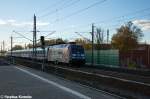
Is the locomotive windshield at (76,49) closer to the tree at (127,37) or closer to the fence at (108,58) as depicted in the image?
the fence at (108,58)

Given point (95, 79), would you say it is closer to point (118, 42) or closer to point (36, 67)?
point (36, 67)

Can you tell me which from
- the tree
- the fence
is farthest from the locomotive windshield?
the tree

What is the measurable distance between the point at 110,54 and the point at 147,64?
777 cm

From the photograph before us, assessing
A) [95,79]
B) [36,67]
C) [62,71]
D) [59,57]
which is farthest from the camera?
[59,57]

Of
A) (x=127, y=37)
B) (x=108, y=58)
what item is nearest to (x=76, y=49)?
(x=108, y=58)

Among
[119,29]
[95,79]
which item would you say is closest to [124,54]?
[95,79]

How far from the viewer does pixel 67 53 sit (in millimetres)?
50094

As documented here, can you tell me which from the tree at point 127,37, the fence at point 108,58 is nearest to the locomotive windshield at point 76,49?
the fence at point 108,58

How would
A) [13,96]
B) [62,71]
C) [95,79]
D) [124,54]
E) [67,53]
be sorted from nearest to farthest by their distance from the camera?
[13,96], [95,79], [62,71], [67,53], [124,54]

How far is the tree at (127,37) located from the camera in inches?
4022

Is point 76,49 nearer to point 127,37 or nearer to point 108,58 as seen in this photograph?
point 108,58

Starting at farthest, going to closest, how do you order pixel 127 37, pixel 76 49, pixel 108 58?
pixel 127 37 < pixel 108 58 < pixel 76 49

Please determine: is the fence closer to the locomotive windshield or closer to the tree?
the locomotive windshield

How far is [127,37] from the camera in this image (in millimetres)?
104375
